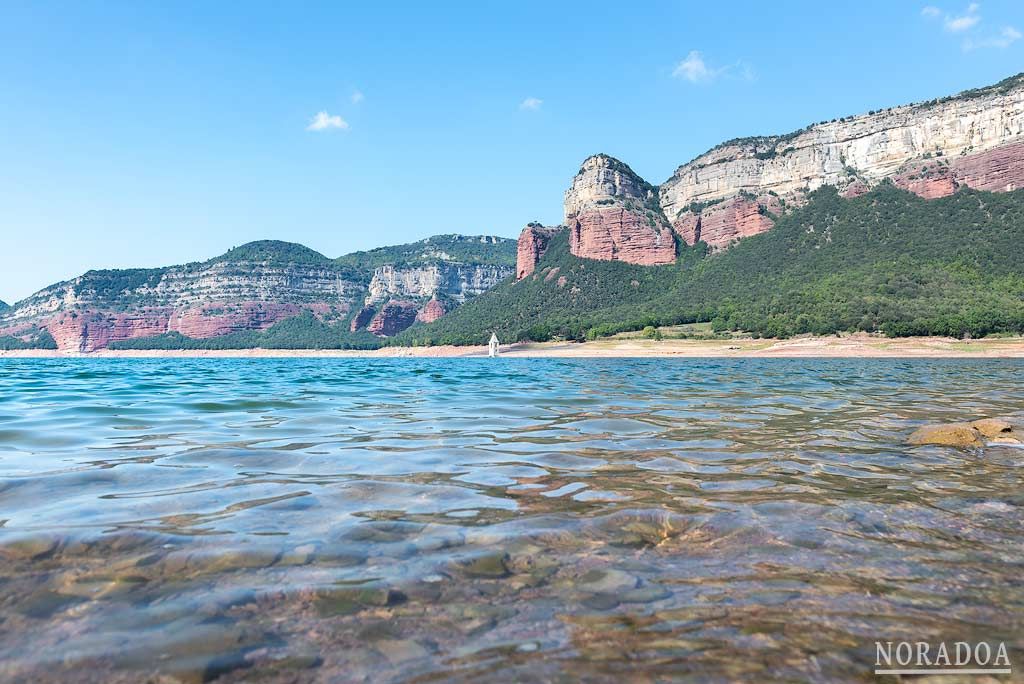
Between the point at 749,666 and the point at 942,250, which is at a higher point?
the point at 942,250

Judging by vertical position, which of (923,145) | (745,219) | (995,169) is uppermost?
(923,145)

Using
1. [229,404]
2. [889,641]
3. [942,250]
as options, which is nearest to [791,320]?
[942,250]

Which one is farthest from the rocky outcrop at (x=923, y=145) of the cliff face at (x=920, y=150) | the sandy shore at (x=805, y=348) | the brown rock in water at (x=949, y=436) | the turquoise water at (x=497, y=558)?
the turquoise water at (x=497, y=558)

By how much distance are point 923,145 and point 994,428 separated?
20404cm

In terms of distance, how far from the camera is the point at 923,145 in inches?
6722

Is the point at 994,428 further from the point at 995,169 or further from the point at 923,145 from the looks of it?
the point at 923,145

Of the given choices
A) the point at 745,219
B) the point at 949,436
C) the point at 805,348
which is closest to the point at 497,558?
the point at 949,436

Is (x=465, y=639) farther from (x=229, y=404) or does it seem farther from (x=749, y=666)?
(x=229, y=404)

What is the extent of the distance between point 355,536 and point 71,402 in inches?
736

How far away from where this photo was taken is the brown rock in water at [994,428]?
37.9ft

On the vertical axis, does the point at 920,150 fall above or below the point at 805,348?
above

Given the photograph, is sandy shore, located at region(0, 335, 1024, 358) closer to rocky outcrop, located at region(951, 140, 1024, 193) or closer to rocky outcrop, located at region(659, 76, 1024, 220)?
rocky outcrop, located at region(951, 140, 1024, 193)

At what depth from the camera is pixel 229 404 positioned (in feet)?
62.4

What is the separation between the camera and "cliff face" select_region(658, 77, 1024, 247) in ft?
484
